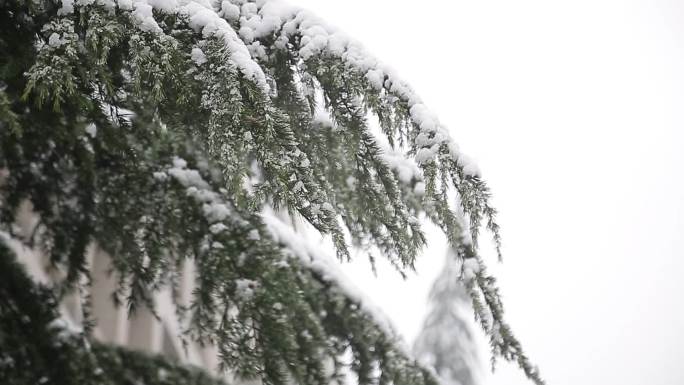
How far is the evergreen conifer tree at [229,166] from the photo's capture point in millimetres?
1032

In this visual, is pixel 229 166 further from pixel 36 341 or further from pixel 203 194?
pixel 36 341

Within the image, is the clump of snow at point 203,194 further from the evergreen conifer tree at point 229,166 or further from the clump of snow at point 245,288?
the clump of snow at point 245,288

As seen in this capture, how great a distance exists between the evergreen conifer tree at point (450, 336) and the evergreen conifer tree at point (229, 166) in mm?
8135

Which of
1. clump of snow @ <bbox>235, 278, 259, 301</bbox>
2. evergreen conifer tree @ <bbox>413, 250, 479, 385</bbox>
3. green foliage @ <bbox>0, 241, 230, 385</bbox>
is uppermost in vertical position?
evergreen conifer tree @ <bbox>413, 250, 479, 385</bbox>

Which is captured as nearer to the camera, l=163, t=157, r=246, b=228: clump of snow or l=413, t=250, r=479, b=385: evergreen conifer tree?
l=163, t=157, r=246, b=228: clump of snow

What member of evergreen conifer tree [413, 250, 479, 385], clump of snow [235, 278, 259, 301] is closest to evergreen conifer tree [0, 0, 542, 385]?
clump of snow [235, 278, 259, 301]

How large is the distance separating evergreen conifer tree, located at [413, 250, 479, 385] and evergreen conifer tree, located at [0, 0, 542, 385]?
26.7ft

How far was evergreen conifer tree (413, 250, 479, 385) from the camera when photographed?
938cm

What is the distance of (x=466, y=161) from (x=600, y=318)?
105 m

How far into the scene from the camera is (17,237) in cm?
122

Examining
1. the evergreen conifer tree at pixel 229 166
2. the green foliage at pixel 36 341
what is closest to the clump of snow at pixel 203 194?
the evergreen conifer tree at pixel 229 166

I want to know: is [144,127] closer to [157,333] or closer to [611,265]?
[157,333]

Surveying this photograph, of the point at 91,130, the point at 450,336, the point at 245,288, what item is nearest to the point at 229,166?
the point at 245,288

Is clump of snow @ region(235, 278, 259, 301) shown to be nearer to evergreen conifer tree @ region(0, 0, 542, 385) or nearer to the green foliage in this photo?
evergreen conifer tree @ region(0, 0, 542, 385)
